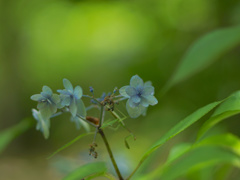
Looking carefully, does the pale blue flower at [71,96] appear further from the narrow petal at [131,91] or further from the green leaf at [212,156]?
the green leaf at [212,156]

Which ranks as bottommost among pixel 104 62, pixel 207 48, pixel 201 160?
pixel 201 160

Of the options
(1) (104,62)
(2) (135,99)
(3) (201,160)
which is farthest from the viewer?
(1) (104,62)

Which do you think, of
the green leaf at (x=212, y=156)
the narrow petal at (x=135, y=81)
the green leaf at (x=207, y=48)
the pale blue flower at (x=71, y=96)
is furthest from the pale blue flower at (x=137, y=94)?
the green leaf at (x=207, y=48)

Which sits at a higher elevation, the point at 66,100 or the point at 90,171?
the point at 66,100

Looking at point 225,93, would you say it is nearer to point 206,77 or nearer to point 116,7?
point 206,77

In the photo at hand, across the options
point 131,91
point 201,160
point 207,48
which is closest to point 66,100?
point 131,91

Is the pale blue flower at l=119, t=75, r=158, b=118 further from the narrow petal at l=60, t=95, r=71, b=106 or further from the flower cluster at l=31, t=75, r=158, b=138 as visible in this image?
the narrow petal at l=60, t=95, r=71, b=106

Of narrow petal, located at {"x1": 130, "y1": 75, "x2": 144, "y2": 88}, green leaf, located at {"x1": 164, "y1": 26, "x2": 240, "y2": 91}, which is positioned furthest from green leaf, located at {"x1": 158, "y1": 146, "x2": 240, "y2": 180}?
narrow petal, located at {"x1": 130, "y1": 75, "x2": 144, "y2": 88}

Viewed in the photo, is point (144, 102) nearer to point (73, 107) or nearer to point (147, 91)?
point (147, 91)

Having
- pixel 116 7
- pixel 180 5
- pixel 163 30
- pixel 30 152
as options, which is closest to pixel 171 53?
pixel 163 30
